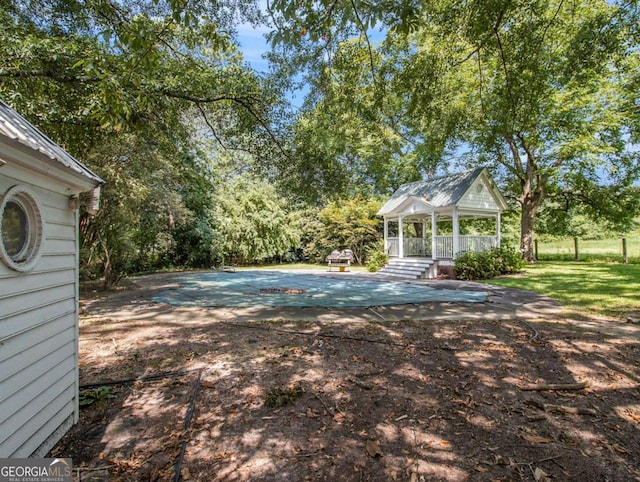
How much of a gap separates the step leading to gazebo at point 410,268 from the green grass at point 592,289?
2.79m

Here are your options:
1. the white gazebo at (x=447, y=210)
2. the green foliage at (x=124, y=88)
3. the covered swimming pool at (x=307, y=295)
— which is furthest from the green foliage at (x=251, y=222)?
the covered swimming pool at (x=307, y=295)

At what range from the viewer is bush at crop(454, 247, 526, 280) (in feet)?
38.6

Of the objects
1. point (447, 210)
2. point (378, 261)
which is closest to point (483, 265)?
point (447, 210)

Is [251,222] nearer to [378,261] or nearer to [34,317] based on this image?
[378,261]

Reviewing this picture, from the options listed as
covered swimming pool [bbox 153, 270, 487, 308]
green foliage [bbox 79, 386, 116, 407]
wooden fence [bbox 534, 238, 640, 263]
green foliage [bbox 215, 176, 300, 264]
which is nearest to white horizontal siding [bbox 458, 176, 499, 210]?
covered swimming pool [bbox 153, 270, 487, 308]

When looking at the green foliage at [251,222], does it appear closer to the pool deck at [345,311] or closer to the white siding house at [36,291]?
the pool deck at [345,311]

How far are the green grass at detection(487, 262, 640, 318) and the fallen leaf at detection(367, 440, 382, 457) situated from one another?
18.1 ft

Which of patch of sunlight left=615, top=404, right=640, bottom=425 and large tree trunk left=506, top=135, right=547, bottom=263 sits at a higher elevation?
large tree trunk left=506, top=135, right=547, bottom=263

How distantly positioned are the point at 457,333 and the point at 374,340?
4.06ft

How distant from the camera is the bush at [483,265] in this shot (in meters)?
11.8

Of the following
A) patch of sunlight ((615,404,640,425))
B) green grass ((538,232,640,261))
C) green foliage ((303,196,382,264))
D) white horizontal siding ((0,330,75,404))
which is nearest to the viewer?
white horizontal siding ((0,330,75,404))

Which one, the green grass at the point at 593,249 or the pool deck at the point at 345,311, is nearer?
the pool deck at the point at 345,311

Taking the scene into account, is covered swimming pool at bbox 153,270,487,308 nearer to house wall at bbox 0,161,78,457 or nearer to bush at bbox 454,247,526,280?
bush at bbox 454,247,526,280

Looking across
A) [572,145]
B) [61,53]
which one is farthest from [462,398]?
[572,145]
